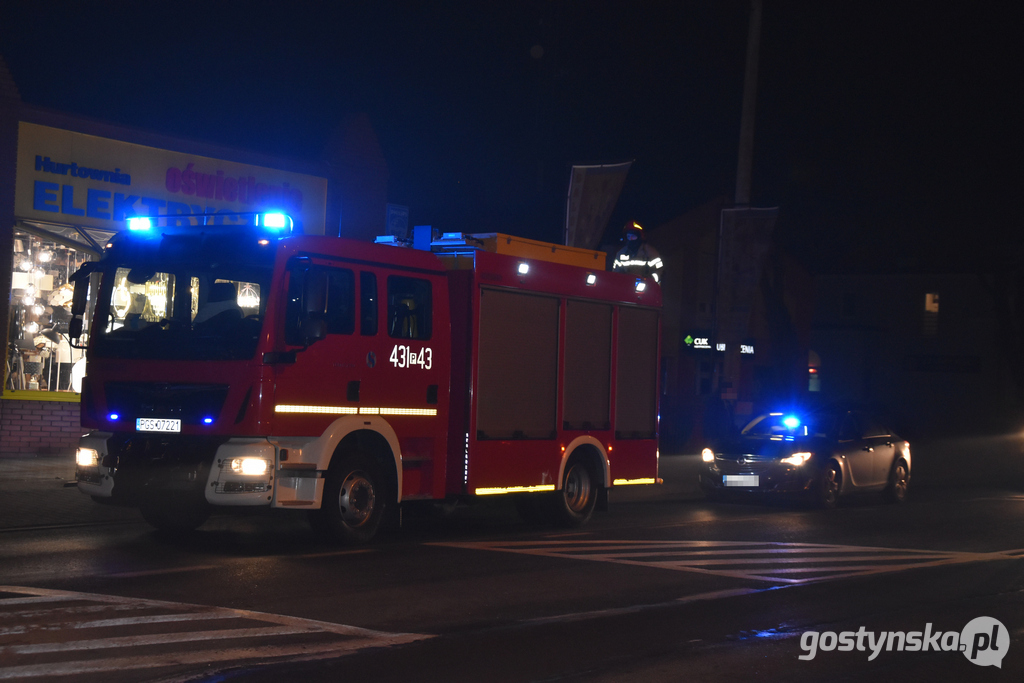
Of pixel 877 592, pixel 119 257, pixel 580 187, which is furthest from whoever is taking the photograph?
pixel 580 187

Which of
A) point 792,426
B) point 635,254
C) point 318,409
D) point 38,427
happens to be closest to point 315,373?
point 318,409

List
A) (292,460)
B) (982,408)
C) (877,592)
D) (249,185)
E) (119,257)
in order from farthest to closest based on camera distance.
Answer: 1. (982,408)
2. (249,185)
3. (119,257)
4. (292,460)
5. (877,592)

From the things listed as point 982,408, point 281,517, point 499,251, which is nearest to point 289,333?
point 499,251

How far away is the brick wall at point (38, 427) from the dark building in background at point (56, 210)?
2cm

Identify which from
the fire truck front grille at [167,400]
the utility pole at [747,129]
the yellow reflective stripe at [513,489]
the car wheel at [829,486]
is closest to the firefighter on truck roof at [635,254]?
the utility pole at [747,129]

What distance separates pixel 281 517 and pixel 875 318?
5366cm

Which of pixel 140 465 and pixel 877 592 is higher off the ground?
pixel 140 465

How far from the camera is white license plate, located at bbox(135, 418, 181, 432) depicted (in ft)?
34.2

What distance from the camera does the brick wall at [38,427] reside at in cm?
1858

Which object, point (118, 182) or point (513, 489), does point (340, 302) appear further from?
point (118, 182)

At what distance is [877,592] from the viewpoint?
946 centimetres

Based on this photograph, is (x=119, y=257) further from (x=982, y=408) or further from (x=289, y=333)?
(x=982, y=408)

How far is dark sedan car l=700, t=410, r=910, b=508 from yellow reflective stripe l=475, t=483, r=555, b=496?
15.4ft

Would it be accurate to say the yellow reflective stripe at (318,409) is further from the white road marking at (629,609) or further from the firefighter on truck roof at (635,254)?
the firefighter on truck roof at (635,254)
